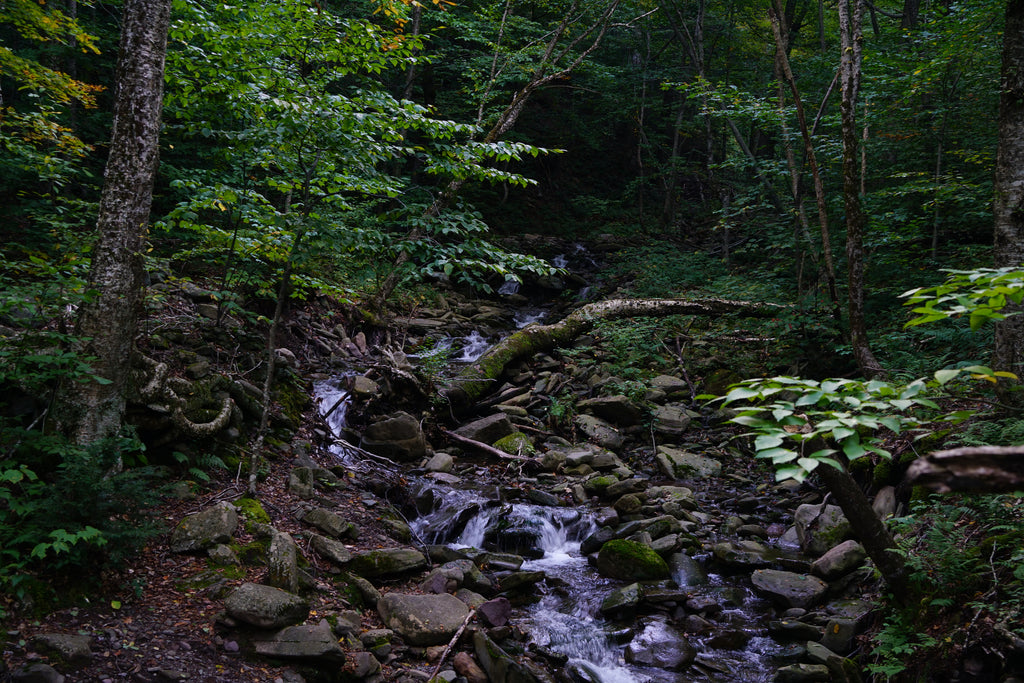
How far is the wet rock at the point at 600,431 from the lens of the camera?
9.33 metres

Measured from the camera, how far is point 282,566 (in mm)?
4324

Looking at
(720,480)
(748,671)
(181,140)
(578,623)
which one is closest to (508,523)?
(578,623)

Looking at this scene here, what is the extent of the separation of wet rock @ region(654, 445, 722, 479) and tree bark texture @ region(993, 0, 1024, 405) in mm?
4181

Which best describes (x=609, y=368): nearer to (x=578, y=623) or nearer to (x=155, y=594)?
(x=578, y=623)

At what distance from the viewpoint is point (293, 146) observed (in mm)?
5266

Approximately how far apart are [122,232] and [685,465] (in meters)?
7.82

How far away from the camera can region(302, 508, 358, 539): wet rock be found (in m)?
5.48

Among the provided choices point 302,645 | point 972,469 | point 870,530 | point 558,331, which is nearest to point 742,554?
point 870,530

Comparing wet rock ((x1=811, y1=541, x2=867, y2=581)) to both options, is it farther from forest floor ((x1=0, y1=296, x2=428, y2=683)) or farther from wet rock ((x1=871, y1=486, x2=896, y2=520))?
forest floor ((x1=0, y1=296, x2=428, y2=683))

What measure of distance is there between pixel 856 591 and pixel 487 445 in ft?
17.0

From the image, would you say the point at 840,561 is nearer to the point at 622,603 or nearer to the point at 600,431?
the point at 622,603

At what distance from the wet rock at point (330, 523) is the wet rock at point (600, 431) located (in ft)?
16.0

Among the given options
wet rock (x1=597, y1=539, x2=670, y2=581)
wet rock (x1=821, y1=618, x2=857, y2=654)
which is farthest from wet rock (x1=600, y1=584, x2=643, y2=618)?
wet rock (x1=821, y1=618, x2=857, y2=654)

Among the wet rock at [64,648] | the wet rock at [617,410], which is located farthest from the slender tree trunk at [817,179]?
the wet rock at [64,648]
